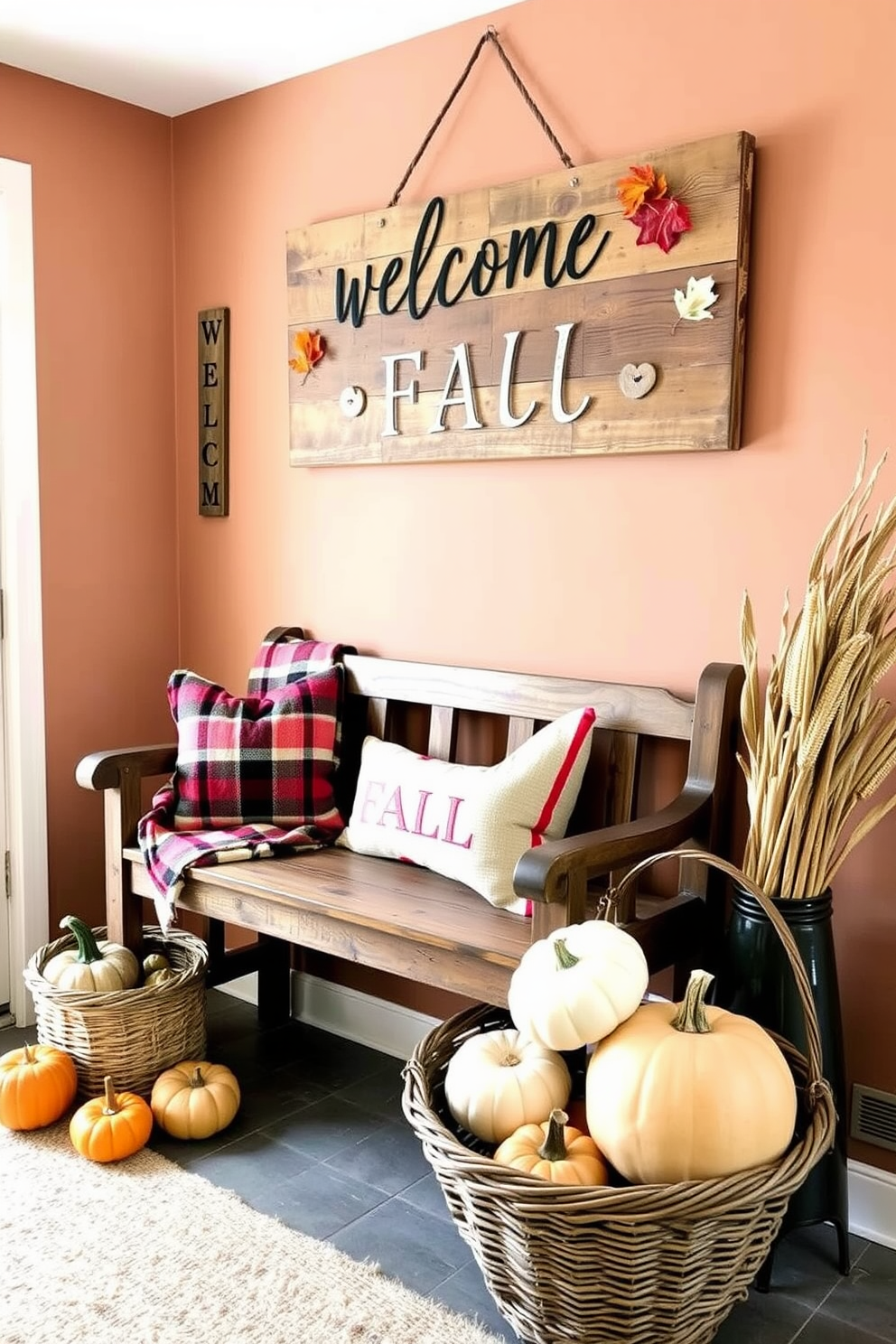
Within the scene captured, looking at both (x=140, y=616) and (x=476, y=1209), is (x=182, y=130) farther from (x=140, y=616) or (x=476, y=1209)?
(x=476, y=1209)

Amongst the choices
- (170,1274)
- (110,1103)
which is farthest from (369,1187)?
(110,1103)

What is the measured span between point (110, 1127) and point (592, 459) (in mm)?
1665

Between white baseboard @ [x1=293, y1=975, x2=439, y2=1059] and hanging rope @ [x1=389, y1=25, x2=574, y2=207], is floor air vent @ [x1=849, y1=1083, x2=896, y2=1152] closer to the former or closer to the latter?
white baseboard @ [x1=293, y1=975, x2=439, y2=1059]

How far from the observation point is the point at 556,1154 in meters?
1.74

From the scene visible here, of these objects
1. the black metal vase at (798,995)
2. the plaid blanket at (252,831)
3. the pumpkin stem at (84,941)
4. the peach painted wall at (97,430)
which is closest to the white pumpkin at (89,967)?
the pumpkin stem at (84,941)

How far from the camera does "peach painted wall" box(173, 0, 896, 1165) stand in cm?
211

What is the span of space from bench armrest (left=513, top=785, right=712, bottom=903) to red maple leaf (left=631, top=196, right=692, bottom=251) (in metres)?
1.05

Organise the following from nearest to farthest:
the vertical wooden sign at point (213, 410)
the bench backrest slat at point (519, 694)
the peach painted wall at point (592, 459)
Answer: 1. the peach painted wall at point (592, 459)
2. the bench backrest slat at point (519, 694)
3. the vertical wooden sign at point (213, 410)

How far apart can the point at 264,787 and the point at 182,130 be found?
1831 millimetres

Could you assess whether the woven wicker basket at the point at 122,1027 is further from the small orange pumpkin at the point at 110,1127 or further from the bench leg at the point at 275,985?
the bench leg at the point at 275,985

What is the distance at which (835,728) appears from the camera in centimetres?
195

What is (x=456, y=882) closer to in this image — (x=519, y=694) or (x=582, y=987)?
(x=519, y=694)

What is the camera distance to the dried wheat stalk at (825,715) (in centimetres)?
190

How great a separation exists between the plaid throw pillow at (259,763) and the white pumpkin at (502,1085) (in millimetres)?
903
